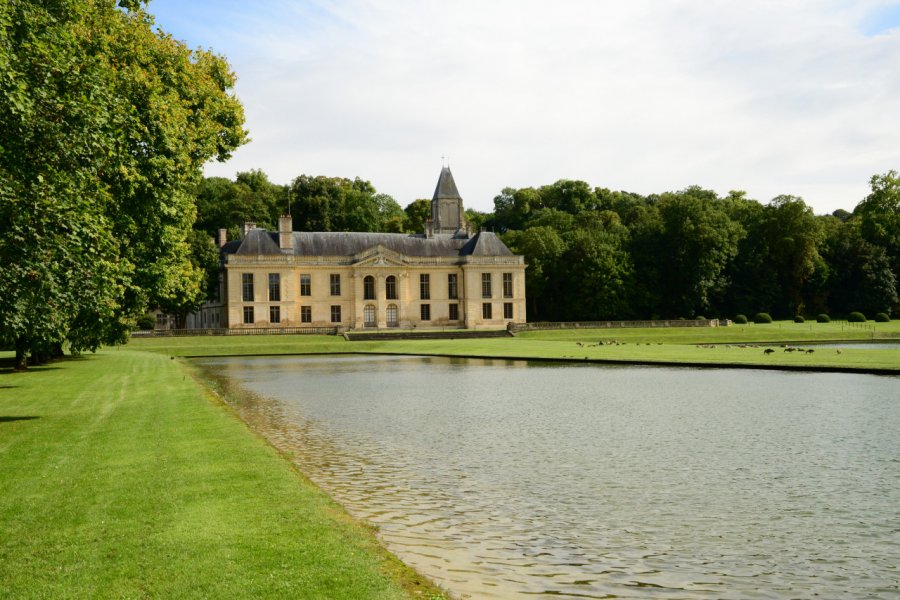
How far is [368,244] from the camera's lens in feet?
234

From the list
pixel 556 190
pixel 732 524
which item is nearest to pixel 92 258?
pixel 732 524

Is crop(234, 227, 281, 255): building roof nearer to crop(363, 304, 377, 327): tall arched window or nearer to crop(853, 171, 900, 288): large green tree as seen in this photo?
crop(363, 304, 377, 327): tall arched window

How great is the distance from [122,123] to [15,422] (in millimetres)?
5485

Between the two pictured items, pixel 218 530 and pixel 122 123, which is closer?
pixel 218 530

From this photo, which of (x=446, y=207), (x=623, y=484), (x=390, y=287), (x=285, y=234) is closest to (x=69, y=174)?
(x=623, y=484)

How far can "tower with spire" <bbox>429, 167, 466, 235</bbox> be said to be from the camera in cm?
7800

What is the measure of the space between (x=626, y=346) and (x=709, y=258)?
27.3 meters

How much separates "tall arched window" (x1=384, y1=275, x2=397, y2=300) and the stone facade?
86 millimetres

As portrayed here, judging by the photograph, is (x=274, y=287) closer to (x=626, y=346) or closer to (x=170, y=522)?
(x=626, y=346)

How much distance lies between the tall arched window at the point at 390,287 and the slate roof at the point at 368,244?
103 inches

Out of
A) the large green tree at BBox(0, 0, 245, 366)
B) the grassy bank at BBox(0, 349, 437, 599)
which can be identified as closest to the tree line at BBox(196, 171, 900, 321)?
the large green tree at BBox(0, 0, 245, 366)

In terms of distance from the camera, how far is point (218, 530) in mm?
7062

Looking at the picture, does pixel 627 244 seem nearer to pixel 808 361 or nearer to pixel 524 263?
pixel 524 263

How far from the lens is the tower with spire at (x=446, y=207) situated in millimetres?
78000
